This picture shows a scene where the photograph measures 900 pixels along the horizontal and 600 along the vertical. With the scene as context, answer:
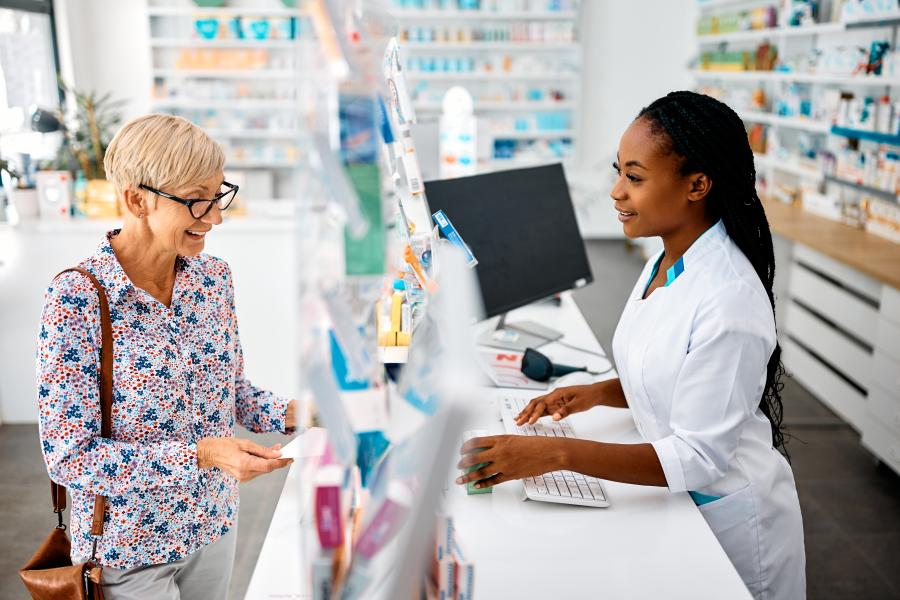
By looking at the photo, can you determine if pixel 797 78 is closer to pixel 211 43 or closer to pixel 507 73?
pixel 507 73

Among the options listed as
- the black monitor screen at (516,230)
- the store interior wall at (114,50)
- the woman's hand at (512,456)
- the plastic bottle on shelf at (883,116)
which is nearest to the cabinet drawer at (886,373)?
the plastic bottle on shelf at (883,116)

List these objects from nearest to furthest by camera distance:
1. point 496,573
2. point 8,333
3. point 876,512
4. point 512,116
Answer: point 496,573
point 876,512
point 8,333
point 512,116

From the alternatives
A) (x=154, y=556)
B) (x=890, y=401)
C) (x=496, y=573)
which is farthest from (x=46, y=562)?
(x=890, y=401)

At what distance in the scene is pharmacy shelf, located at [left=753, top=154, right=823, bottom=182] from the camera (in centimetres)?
492

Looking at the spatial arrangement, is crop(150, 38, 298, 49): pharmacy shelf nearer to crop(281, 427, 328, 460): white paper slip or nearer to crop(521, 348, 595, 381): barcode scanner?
crop(521, 348, 595, 381): barcode scanner

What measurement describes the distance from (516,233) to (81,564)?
1435 mm

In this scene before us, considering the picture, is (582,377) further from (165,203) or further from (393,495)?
(393,495)

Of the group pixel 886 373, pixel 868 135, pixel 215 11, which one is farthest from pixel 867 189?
pixel 215 11

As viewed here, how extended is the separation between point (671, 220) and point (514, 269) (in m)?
0.80

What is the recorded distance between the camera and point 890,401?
3.18 m

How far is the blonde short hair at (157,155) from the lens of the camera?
131 cm

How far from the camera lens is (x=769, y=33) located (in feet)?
18.1

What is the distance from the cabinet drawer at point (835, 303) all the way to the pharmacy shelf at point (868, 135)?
77 cm

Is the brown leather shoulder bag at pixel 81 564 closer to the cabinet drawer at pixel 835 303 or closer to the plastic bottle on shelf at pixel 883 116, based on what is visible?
the cabinet drawer at pixel 835 303
